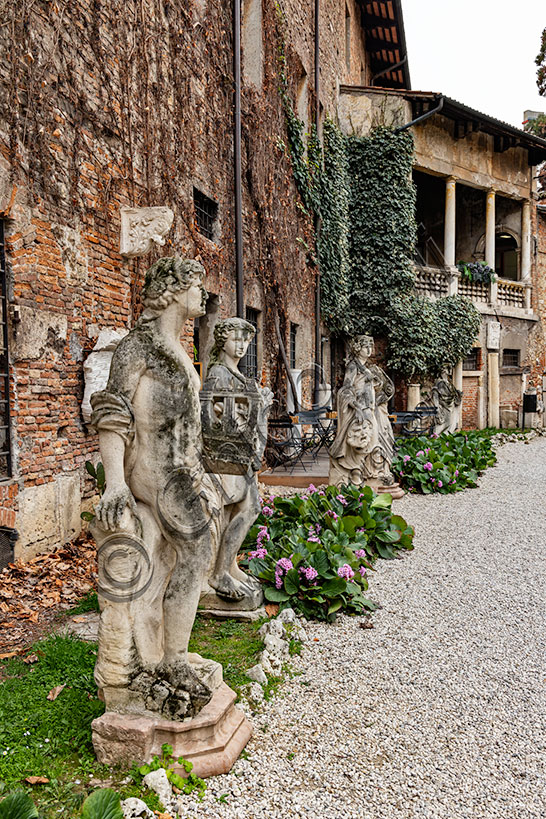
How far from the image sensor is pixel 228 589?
4.18 m

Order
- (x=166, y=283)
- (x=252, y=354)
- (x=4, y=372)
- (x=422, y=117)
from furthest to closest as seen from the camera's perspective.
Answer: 1. (x=422, y=117)
2. (x=252, y=354)
3. (x=4, y=372)
4. (x=166, y=283)

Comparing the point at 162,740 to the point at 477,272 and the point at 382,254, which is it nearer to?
the point at 382,254

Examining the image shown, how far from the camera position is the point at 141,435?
2.56 m

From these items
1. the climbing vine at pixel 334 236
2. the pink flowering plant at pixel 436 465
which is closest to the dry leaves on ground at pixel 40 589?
the pink flowering plant at pixel 436 465

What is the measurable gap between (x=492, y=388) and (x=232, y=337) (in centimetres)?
1712

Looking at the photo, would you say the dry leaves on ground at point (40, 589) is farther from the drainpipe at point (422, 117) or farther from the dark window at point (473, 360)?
the dark window at point (473, 360)

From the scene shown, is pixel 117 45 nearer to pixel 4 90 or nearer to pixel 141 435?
pixel 4 90

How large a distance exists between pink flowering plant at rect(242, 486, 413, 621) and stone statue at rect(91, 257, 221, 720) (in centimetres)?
183

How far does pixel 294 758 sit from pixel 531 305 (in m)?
21.3

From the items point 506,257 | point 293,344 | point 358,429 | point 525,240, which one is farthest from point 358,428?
point 506,257

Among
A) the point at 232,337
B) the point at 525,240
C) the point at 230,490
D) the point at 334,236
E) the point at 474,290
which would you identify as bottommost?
the point at 230,490

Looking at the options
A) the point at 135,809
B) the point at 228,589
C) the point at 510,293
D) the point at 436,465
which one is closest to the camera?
the point at 135,809

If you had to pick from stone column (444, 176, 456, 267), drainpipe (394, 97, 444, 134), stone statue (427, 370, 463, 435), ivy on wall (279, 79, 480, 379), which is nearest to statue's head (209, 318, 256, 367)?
ivy on wall (279, 79, 480, 379)

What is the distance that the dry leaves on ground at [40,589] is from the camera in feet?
13.1
